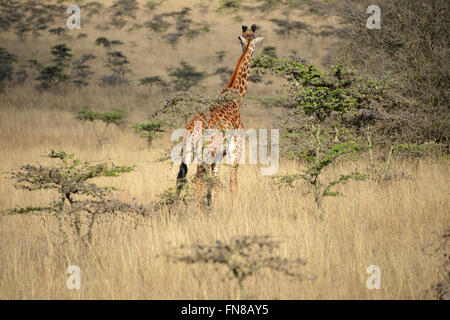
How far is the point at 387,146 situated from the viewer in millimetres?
6930

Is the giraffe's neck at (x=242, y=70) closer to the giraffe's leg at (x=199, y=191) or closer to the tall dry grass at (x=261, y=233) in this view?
the giraffe's leg at (x=199, y=191)

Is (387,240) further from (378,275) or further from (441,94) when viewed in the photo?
(441,94)

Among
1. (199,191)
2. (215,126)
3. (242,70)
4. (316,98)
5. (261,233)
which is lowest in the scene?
(261,233)

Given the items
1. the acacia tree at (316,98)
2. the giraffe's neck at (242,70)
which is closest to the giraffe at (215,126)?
the giraffe's neck at (242,70)

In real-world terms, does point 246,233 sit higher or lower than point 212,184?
lower

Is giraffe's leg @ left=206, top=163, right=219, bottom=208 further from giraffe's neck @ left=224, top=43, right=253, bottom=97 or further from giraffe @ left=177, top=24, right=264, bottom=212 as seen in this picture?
giraffe's neck @ left=224, top=43, right=253, bottom=97

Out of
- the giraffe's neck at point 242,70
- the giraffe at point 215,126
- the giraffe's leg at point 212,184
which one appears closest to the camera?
the giraffe's leg at point 212,184

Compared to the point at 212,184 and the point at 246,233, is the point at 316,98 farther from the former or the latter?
the point at 246,233

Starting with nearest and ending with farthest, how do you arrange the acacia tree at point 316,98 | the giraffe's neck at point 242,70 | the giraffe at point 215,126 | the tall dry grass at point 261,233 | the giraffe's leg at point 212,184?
the tall dry grass at point 261,233
the giraffe's leg at point 212,184
the giraffe at point 215,126
the acacia tree at point 316,98
the giraffe's neck at point 242,70

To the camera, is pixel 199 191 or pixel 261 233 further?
pixel 199 191

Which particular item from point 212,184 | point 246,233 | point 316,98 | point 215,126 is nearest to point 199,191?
point 212,184

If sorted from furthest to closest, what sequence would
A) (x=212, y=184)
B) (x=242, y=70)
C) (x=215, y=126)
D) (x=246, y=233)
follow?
(x=242, y=70), (x=215, y=126), (x=212, y=184), (x=246, y=233)

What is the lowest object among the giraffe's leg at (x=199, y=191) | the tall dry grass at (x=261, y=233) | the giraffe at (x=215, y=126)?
the tall dry grass at (x=261, y=233)

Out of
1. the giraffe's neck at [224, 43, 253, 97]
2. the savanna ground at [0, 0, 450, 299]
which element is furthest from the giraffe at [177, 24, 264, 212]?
the savanna ground at [0, 0, 450, 299]
